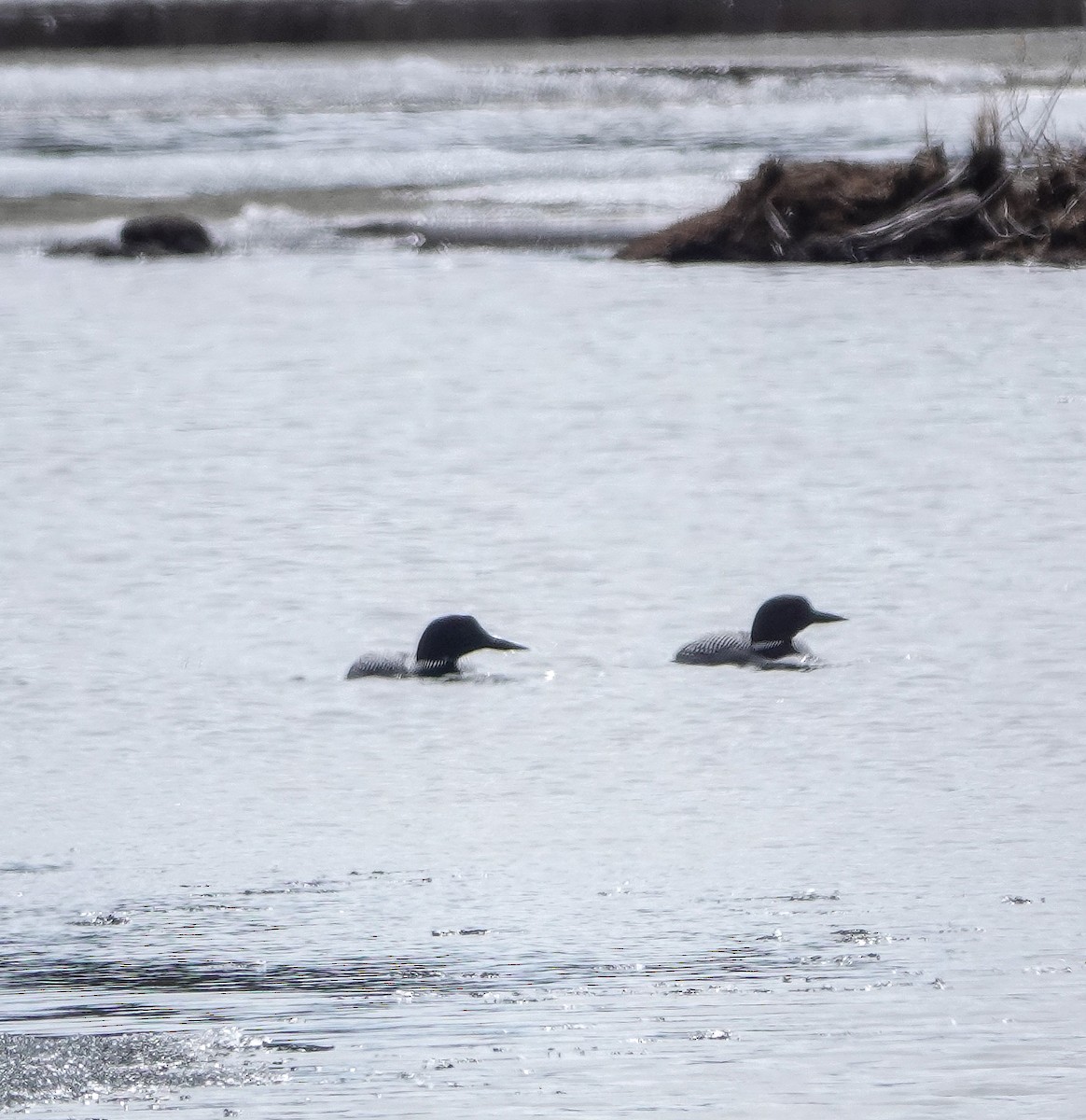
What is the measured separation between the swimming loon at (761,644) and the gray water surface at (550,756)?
0.23ft

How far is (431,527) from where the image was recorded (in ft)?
30.3

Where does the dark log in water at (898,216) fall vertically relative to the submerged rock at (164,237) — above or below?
above

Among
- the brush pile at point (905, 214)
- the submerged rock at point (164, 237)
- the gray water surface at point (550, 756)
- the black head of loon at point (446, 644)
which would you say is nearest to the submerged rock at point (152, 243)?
the submerged rock at point (164, 237)

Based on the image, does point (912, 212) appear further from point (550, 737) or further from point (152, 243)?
point (550, 737)

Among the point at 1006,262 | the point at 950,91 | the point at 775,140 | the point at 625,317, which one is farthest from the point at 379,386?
the point at 950,91

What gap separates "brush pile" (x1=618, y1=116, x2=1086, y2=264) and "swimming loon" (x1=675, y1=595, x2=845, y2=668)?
1260 cm

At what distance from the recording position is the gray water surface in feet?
13.4

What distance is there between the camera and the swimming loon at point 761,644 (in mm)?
6969

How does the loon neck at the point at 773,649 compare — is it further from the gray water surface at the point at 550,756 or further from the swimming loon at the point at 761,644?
the gray water surface at the point at 550,756

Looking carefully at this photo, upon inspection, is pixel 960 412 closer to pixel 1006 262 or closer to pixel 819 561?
pixel 819 561

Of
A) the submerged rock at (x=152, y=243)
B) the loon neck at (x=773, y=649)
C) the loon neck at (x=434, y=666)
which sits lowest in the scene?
the submerged rock at (x=152, y=243)

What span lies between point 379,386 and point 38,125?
2692cm

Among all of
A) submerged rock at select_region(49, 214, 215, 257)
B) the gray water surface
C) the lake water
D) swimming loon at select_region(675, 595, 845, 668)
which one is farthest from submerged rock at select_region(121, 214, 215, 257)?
swimming loon at select_region(675, 595, 845, 668)

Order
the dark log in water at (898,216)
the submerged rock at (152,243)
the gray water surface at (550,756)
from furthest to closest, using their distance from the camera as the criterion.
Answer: the submerged rock at (152,243) → the dark log in water at (898,216) → the gray water surface at (550,756)
